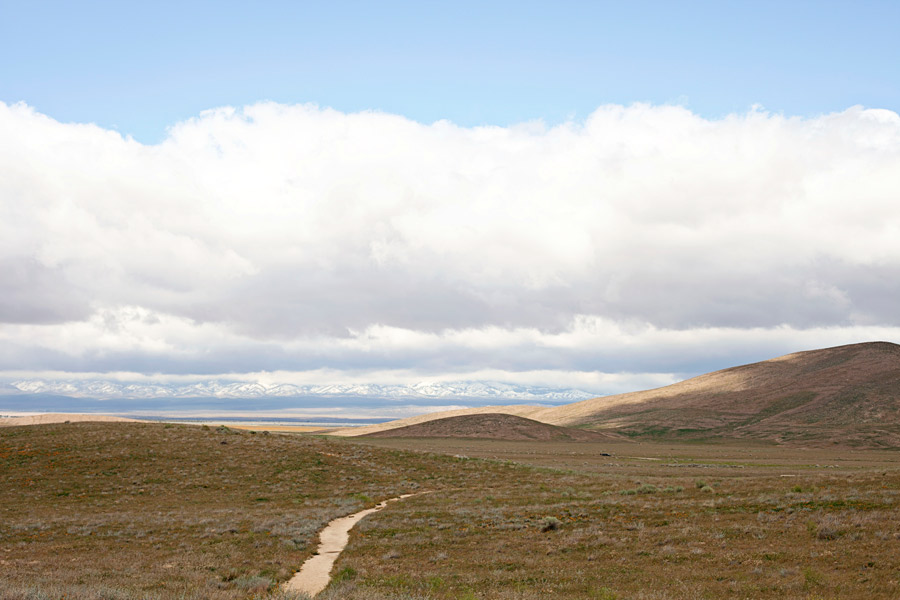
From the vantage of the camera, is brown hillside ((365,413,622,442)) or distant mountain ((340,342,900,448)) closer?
distant mountain ((340,342,900,448))

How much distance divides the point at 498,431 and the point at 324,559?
442 ft

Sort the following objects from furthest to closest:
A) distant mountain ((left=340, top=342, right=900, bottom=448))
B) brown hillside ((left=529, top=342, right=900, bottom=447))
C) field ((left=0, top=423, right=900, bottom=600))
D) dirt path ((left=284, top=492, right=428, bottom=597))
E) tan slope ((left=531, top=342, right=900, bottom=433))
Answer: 1. tan slope ((left=531, top=342, right=900, bottom=433))
2. brown hillside ((left=529, top=342, right=900, bottom=447))
3. distant mountain ((left=340, top=342, right=900, bottom=448))
4. dirt path ((left=284, top=492, right=428, bottom=597))
5. field ((left=0, top=423, right=900, bottom=600))

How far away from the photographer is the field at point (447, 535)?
1816cm

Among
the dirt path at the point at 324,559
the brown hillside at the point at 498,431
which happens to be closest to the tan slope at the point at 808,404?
the brown hillside at the point at 498,431

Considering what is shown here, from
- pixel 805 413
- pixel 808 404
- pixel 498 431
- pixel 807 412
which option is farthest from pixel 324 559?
pixel 808 404

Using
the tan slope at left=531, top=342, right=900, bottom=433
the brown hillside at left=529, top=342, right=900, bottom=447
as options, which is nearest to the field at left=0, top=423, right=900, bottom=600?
the brown hillside at left=529, top=342, right=900, bottom=447

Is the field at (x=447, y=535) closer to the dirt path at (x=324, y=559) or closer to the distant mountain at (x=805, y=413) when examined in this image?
the dirt path at (x=324, y=559)

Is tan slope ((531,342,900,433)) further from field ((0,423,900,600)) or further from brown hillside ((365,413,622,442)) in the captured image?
field ((0,423,900,600))

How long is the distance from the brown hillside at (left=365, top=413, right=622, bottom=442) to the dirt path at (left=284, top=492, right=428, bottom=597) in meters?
117

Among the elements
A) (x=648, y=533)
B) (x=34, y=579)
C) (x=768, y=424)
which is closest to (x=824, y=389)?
(x=768, y=424)

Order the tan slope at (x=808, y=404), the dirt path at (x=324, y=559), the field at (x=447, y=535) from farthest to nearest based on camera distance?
the tan slope at (x=808, y=404) < the dirt path at (x=324, y=559) < the field at (x=447, y=535)

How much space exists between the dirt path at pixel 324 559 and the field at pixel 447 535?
48cm

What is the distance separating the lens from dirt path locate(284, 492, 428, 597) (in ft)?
64.4

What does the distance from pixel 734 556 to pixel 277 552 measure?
659 inches
